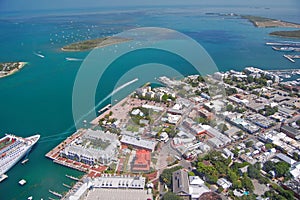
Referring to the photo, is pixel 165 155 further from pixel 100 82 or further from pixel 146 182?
pixel 100 82

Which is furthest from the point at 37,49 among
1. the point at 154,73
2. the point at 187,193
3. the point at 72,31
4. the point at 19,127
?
the point at 187,193

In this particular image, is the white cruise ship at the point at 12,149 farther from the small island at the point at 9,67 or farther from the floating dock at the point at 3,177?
the small island at the point at 9,67

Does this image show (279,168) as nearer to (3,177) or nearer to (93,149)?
(93,149)

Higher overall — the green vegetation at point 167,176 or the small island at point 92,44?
the small island at point 92,44

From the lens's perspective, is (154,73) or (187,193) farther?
(154,73)

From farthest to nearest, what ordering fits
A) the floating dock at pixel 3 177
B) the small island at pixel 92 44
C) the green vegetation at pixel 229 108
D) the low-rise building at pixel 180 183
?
the small island at pixel 92 44, the green vegetation at pixel 229 108, the floating dock at pixel 3 177, the low-rise building at pixel 180 183

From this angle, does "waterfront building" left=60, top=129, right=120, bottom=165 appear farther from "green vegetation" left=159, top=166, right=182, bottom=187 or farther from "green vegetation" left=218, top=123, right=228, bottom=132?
"green vegetation" left=218, top=123, right=228, bottom=132

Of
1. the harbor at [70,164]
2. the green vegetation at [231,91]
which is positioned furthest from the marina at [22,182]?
the green vegetation at [231,91]
